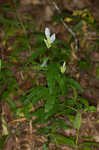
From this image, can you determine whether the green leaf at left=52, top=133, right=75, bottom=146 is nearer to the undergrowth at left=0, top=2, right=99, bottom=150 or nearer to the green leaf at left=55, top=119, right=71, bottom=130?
the undergrowth at left=0, top=2, right=99, bottom=150

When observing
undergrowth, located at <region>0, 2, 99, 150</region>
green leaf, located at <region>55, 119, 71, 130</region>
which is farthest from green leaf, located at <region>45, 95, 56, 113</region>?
green leaf, located at <region>55, 119, 71, 130</region>

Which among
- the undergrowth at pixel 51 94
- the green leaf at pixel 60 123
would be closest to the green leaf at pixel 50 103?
the undergrowth at pixel 51 94

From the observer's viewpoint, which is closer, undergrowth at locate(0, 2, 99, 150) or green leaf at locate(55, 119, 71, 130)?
undergrowth at locate(0, 2, 99, 150)

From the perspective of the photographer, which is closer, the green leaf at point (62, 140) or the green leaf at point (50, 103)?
the green leaf at point (50, 103)

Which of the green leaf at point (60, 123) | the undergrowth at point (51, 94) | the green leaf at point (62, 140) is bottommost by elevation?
the green leaf at point (62, 140)

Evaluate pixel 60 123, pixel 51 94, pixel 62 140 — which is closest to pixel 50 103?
pixel 51 94

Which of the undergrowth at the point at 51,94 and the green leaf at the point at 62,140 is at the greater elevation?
the undergrowth at the point at 51,94

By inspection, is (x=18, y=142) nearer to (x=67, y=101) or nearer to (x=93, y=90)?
(x=67, y=101)

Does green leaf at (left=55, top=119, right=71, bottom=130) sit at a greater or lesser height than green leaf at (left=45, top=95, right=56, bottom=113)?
lesser

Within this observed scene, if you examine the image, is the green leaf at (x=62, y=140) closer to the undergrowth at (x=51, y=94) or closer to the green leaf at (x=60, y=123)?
the undergrowth at (x=51, y=94)

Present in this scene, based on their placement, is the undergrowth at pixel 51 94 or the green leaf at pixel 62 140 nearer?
the undergrowth at pixel 51 94

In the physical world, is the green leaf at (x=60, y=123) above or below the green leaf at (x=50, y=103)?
below

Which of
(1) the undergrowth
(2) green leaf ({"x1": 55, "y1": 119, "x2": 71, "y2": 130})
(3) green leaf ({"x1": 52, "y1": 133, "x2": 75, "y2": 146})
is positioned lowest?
(3) green leaf ({"x1": 52, "y1": 133, "x2": 75, "y2": 146})

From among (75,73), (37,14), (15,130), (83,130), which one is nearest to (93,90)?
(75,73)
